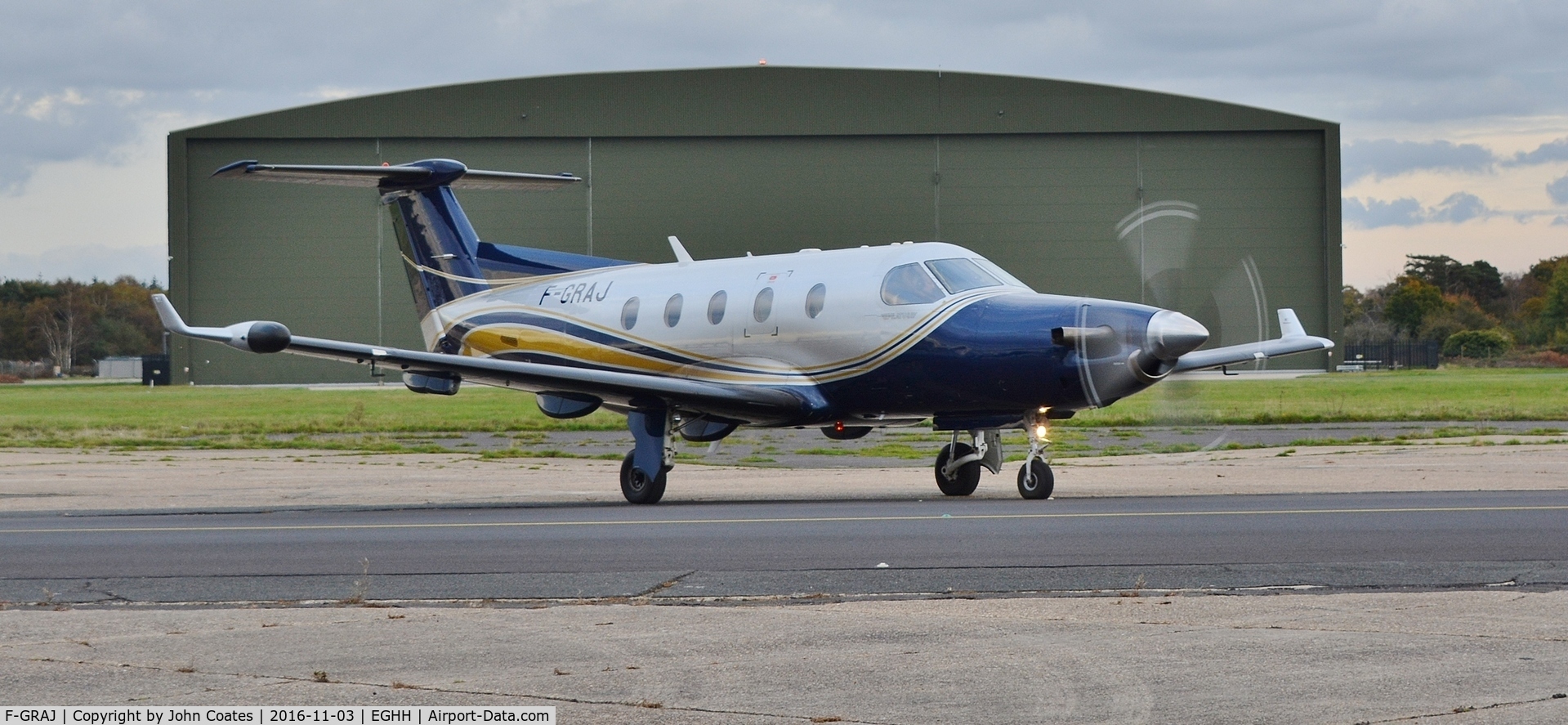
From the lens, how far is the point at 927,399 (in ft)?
54.3

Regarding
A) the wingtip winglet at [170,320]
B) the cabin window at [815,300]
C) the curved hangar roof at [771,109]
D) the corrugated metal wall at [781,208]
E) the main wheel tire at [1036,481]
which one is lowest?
the main wheel tire at [1036,481]

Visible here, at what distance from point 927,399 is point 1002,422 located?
814mm

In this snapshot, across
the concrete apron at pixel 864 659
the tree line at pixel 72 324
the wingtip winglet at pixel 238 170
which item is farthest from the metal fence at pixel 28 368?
the concrete apron at pixel 864 659

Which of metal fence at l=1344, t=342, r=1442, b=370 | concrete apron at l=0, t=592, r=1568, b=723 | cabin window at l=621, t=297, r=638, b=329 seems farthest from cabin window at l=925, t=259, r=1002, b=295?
metal fence at l=1344, t=342, r=1442, b=370

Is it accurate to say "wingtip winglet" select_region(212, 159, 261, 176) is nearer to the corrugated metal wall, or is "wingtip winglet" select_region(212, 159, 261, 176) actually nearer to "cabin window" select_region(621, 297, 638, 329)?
"cabin window" select_region(621, 297, 638, 329)

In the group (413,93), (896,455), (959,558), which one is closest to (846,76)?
(413,93)

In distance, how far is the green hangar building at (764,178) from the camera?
185ft

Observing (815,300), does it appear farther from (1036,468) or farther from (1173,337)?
(1173,337)

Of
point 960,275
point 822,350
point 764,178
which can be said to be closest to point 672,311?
point 822,350

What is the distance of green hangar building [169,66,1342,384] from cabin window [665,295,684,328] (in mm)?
36625

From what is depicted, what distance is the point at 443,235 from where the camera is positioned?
73.4ft

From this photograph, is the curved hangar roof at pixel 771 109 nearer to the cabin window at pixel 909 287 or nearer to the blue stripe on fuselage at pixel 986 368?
the cabin window at pixel 909 287
